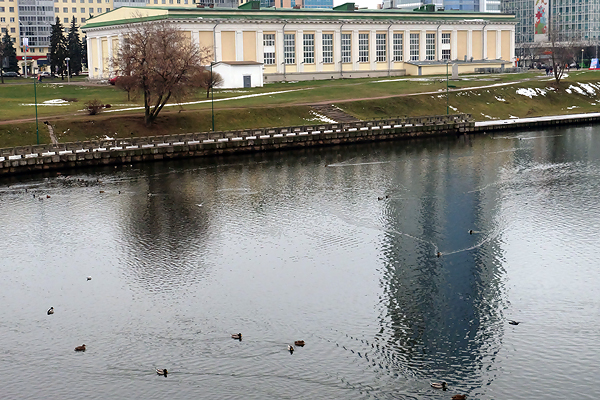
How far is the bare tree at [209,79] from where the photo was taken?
97375 mm

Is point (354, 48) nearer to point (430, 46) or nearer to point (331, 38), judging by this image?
point (331, 38)

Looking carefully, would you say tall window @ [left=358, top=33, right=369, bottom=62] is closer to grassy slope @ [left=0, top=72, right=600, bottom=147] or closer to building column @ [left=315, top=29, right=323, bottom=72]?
building column @ [left=315, top=29, right=323, bottom=72]

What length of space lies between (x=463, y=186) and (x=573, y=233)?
17.7m

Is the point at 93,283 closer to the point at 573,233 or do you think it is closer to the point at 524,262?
the point at 524,262

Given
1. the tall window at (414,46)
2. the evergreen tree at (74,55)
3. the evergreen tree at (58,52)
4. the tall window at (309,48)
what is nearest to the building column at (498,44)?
the tall window at (414,46)

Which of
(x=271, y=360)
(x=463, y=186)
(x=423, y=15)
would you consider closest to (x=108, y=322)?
(x=271, y=360)

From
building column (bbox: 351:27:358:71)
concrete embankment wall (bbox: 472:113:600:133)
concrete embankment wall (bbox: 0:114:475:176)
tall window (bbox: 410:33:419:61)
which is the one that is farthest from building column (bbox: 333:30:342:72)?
concrete embankment wall (bbox: 0:114:475:176)

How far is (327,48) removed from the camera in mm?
149375

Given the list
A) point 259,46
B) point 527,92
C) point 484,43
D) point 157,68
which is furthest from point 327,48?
point 157,68

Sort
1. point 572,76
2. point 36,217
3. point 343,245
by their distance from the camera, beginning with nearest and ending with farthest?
point 343,245
point 36,217
point 572,76

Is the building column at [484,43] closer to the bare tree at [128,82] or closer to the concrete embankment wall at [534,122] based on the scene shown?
the concrete embankment wall at [534,122]

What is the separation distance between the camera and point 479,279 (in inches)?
1647

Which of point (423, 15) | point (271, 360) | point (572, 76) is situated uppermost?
point (423, 15)

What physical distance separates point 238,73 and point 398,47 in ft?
138
